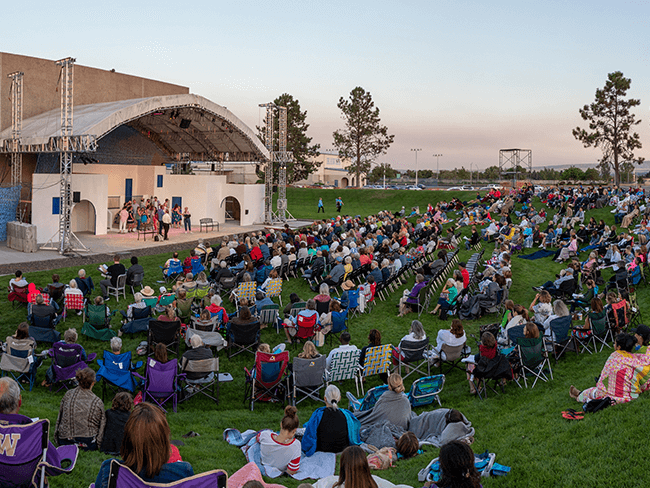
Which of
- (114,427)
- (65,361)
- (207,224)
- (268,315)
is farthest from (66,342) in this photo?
(207,224)

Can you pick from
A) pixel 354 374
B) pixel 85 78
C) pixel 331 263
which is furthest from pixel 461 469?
pixel 85 78

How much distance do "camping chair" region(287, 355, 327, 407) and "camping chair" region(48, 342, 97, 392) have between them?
10.0 ft

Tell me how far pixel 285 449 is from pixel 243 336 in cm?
398

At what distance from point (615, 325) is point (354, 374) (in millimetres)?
4584

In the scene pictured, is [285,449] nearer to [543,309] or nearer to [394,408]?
[394,408]

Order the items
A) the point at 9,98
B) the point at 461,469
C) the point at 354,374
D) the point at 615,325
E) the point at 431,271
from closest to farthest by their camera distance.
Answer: the point at 461,469 → the point at 354,374 → the point at 615,325 → the point at 431,271 → the point at 9,98

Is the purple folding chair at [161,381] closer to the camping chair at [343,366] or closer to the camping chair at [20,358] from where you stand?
the camping chair at [20,358]

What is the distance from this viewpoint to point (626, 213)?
870 inches

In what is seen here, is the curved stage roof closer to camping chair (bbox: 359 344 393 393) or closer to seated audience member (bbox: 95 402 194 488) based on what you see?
camping chair (bbox: 359 344 393 393)

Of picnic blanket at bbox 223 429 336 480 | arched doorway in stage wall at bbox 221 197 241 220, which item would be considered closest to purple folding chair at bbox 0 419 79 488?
picnic blanket at bbox 223 429 336 480

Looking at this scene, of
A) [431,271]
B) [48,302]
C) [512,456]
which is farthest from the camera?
[431,271]

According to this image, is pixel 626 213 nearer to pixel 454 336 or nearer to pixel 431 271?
pixel 431 271

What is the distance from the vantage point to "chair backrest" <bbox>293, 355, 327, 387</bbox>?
7.17m

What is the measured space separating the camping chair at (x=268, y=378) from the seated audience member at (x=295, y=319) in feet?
6.54
